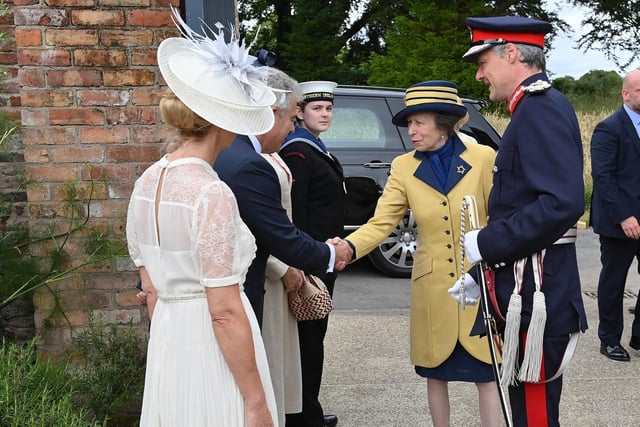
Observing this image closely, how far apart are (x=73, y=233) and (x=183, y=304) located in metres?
1.77

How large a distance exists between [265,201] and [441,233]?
95 centimetres

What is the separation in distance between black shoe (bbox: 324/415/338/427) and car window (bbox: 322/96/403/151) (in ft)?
13.6

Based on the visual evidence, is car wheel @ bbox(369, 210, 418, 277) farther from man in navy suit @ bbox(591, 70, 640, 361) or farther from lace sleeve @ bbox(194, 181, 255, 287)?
lace sleeve @ bbox(194, 181, 255, 287)

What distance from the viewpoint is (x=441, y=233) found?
328 cm

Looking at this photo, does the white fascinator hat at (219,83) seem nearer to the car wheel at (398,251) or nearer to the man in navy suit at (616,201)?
the man in navy suit at (616,201)

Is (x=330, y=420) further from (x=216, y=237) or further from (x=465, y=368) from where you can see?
(x=216, y=237)

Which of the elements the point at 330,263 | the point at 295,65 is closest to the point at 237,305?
the point at 330,263

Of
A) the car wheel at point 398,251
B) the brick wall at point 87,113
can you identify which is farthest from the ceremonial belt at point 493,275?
the car wheel at point 398,251

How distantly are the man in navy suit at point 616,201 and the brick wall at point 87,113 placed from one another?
10.1 ft

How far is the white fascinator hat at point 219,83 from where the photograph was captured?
2.14m

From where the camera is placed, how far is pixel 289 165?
3578mm

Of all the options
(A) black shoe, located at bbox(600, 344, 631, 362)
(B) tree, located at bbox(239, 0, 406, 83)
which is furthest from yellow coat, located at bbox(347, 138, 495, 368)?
(B) tree, located at bbox(239, 0, 406, 83)

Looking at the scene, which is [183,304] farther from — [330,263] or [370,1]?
[370,1]

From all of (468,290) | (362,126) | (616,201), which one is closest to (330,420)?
(468,290)
